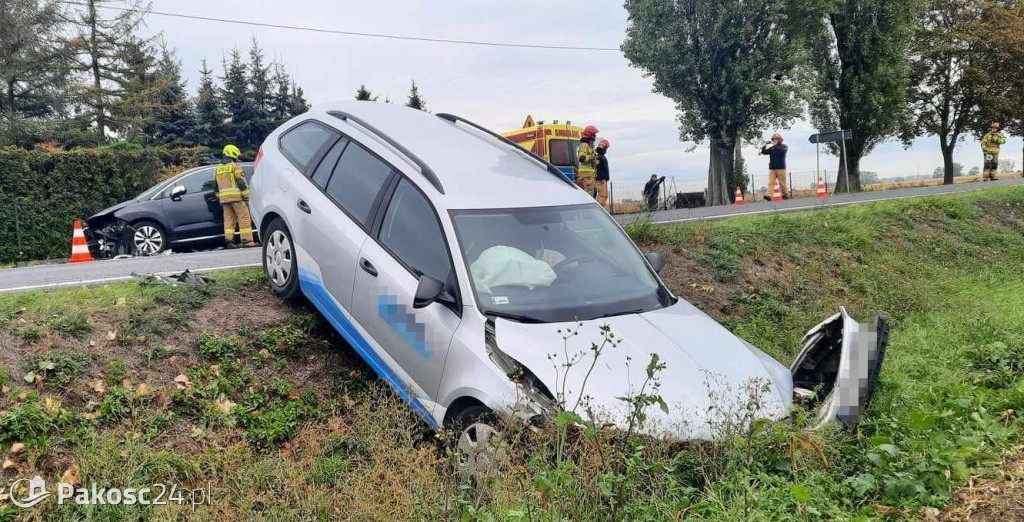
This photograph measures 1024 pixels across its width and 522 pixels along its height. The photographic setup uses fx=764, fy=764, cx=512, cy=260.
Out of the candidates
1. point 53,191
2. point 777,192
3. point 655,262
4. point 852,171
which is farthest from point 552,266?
point 852,171

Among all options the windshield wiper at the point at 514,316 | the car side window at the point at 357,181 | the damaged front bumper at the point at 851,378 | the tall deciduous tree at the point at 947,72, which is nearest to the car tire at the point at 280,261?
the car side window at the point at 357,181

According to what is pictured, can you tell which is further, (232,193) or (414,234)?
(232,193)

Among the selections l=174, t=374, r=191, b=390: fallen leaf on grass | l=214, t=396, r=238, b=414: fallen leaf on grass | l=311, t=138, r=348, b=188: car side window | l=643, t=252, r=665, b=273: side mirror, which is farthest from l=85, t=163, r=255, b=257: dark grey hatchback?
l=643, t=252, r=665, b=273: side mirror

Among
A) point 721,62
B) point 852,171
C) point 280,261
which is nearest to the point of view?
point 280,261

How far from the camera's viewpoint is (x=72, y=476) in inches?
165

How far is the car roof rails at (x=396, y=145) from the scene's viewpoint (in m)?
5.33

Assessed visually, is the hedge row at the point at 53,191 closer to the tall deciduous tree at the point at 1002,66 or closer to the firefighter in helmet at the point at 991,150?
the firefighter in helmet at the point at 991,150

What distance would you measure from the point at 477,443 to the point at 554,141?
2013 centimetres

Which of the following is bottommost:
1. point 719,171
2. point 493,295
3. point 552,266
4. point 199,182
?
point 493,295

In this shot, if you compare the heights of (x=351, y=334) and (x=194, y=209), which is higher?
(x=194, y=209)

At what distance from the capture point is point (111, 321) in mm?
5898

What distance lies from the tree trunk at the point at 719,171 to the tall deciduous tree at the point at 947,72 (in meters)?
11.5

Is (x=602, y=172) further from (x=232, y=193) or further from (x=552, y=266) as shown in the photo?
(x=552, y=266)

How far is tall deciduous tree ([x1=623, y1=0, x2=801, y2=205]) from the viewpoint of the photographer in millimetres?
25828
